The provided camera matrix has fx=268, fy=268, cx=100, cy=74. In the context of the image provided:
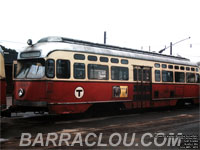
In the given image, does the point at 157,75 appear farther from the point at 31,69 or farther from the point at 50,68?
the point at 31,69

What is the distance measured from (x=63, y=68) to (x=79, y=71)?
81cm

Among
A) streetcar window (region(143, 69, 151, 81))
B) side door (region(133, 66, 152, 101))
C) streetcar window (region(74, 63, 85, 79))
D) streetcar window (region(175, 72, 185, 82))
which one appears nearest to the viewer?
streetcar window (region(74, 63, 85, 79))

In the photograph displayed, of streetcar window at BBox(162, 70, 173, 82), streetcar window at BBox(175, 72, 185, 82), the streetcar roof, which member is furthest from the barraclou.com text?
streetcar window at BBox(175, 72, 185, 82)

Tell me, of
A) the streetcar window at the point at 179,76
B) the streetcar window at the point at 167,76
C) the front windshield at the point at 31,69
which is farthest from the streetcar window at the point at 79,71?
the streetcar window at the point at 179,76

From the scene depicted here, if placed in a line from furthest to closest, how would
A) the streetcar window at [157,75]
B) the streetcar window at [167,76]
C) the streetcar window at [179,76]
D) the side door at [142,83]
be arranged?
the streetcar window at [179,76], the streetcar window at [167,76], the streetcar window at [157,75], the side door at [142,83]

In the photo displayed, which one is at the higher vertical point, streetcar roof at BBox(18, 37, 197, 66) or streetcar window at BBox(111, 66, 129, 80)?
streetcar roof at BBox(18, 37, 197, 66)

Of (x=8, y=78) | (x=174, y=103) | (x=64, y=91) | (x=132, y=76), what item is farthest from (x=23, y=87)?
(x=8, y=78)

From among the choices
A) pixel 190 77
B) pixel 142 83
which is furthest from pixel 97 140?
pixel 190 77

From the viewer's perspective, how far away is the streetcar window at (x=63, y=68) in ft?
35.4

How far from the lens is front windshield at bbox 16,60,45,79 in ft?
34.9

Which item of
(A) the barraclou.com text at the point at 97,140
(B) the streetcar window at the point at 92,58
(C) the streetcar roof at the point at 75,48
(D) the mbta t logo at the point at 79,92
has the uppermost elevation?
(C) the streetcar roof at the point at 75,48

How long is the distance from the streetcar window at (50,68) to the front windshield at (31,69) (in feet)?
0.59

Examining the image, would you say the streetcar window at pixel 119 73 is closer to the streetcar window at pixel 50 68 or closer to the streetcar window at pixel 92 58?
the streetcar window at pixel 92 58

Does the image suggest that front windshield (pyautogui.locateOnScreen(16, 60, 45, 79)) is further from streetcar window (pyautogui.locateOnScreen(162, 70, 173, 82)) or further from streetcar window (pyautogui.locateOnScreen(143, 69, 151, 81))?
streetcar window (pyautogui.locateOnScreen(162, 70, 173, 82))
